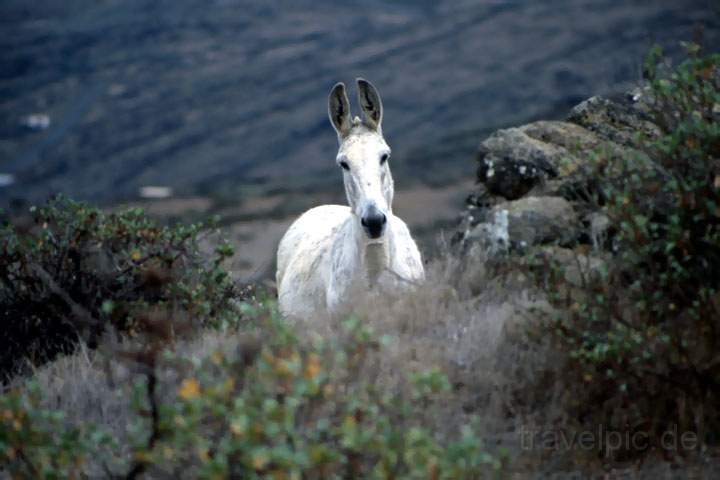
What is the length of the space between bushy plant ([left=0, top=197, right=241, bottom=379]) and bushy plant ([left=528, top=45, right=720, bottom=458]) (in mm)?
3221

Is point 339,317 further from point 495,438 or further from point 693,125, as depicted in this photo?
point 693,125

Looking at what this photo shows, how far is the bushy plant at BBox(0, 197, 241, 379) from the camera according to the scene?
28.5 ft

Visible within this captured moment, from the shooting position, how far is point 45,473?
5.37 metres

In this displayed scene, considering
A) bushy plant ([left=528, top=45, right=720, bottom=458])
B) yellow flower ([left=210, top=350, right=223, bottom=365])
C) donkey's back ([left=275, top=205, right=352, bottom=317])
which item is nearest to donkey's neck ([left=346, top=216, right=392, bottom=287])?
donkey's back ([left=275, top=205, right=352, bottom=317])

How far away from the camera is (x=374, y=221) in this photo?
832 centimetres

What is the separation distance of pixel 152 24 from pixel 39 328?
425 feet

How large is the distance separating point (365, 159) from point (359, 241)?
27.4 inches

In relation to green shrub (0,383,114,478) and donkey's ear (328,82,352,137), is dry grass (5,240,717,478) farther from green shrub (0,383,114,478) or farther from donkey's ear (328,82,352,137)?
donkey's ear (328,82,352,137)

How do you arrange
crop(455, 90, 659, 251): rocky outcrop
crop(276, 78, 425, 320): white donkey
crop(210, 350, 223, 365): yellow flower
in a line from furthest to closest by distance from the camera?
crop(455, 90, 659, 251): rocky outcrop, crop(276, 78, 425, 320): white donkey, crop(210, 350, 223, 365): yellow flower

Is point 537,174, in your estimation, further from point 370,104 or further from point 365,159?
point 365,159

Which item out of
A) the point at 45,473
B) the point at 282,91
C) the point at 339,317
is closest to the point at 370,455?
the point at 45,473

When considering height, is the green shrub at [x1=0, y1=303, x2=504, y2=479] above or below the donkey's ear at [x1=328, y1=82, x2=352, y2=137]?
below

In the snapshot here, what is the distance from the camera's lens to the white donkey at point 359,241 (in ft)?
27.8

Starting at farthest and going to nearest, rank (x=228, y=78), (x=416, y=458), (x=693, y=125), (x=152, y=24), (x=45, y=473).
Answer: (x=152, y=24) < (x=228, y=78) < (x=693, y=125) < (x=45, y=473) < (x=416, y=458)
